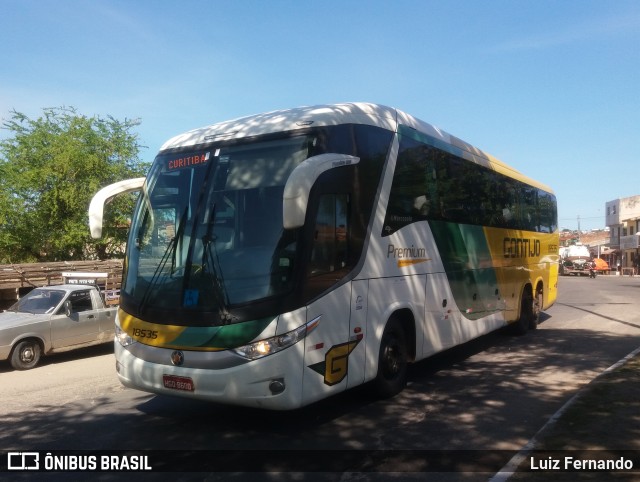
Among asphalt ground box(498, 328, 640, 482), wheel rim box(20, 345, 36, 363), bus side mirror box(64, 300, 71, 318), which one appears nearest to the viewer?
asphalt ground box(498, 328, 640, 482)

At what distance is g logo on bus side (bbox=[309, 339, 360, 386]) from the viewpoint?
18.6 ft

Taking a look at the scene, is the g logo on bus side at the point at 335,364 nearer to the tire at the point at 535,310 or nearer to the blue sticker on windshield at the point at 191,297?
the blue sticker on windshield at the point at 191,297

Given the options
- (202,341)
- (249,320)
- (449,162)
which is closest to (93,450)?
(202,341)

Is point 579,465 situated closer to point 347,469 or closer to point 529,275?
point 347,469

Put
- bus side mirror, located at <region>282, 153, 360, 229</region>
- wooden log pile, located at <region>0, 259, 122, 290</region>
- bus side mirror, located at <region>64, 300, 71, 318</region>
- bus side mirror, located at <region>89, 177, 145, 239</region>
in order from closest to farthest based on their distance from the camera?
A: bus side mirror, located at <region>282, 153, 360, 229</region>
bus side mirror, located at <region>89, 177, 145, 239</region>
bus side mirror, located at <region>64, 300, 71, 318</region>
wooden log pile, located at <region>0, 259, 122, 290</region>

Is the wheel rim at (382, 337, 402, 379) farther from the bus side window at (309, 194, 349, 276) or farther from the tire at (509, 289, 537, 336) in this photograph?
the tire at (509, 289, 537, 336)

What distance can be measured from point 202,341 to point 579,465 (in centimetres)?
349

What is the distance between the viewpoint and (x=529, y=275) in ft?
42.0

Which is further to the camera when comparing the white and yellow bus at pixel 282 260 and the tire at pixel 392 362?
the tire at pixel 392 362

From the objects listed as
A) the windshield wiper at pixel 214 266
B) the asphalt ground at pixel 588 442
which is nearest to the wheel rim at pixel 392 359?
the asphalt ground at pixel 588 442

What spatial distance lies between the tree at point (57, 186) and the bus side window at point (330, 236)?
18812 mm

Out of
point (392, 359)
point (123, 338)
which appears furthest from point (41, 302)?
point (392, 359)

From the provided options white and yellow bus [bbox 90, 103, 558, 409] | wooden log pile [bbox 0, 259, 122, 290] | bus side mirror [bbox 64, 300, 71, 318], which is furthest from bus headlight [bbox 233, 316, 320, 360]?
wooden log pile [bbox 0, 259, 122, 290]

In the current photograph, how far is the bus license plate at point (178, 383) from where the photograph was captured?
544 cm
